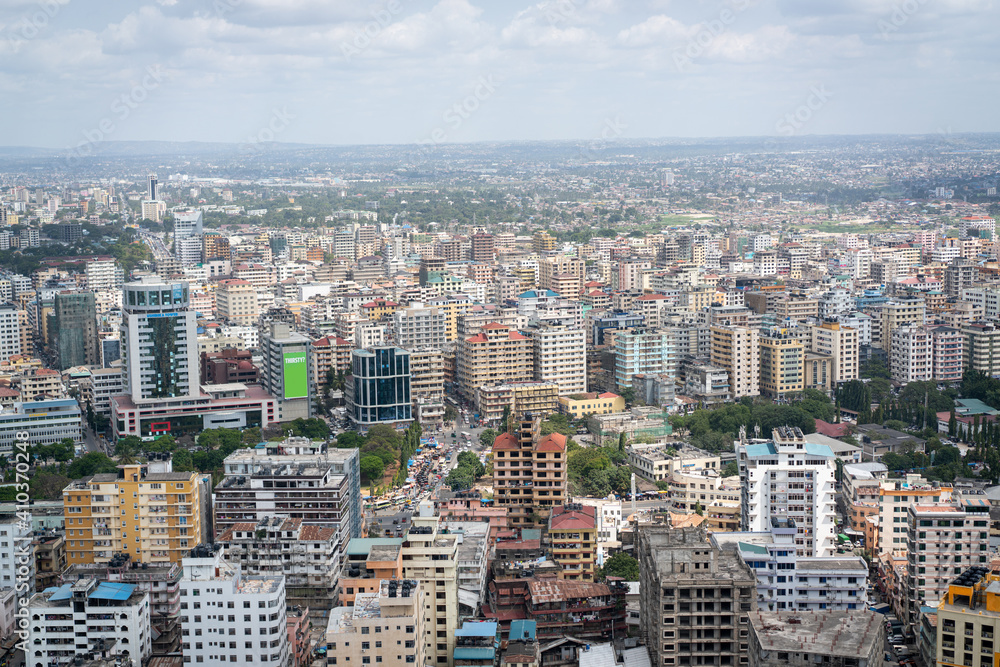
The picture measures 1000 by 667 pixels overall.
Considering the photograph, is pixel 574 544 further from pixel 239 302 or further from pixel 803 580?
pixel 239 302

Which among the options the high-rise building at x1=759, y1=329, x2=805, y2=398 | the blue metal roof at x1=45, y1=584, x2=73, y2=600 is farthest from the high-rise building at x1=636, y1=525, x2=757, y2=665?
the high-rise building at x1=759, y1=329, x2=805, y2=398

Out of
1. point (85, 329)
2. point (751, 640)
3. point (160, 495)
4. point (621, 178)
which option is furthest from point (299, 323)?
point (621, 178)

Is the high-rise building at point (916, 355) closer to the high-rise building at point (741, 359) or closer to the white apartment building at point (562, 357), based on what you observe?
the high-rise building at point (741, 359)

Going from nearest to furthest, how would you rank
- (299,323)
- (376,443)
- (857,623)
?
(857,623) < (376,443) < (299,323)

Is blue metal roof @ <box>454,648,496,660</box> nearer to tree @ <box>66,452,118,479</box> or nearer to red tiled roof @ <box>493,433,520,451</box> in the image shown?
red tiled roof @ <box>493,433,520,451</box>

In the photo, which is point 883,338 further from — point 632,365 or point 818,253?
point 818,253

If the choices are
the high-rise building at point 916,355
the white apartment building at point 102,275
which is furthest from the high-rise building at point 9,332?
the high-rise building at point 916,355

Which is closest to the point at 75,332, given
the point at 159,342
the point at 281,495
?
the point at 159,342
